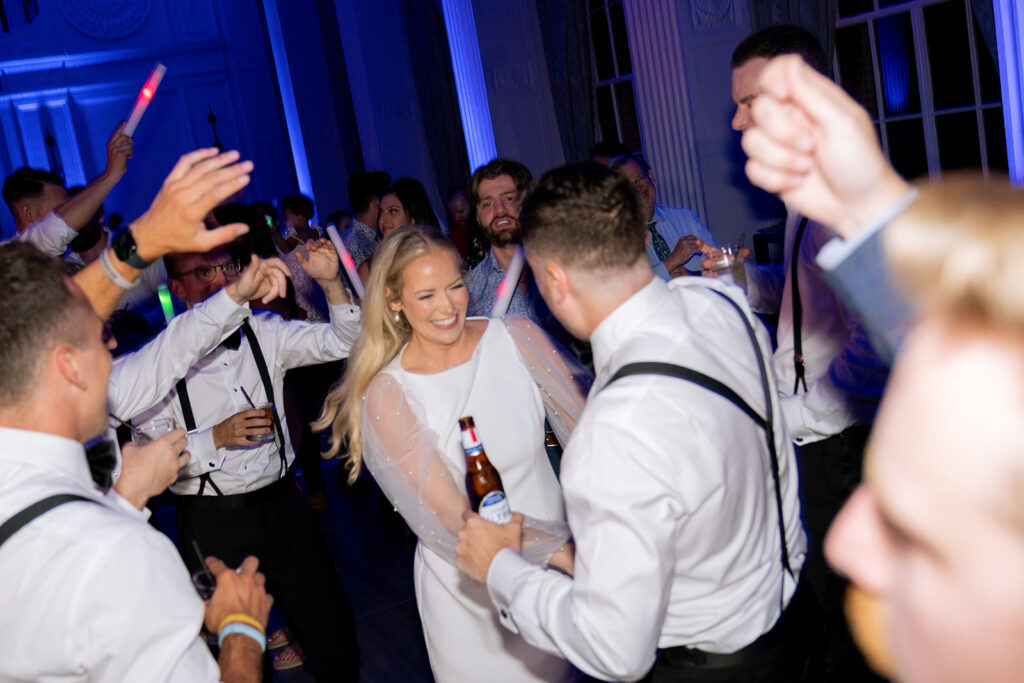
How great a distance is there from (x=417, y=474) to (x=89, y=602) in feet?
3.36

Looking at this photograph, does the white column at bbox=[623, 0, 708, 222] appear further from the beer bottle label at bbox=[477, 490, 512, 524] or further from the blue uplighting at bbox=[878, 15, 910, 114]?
the beer bottle label at bbox=[477, 490, 512, 524]

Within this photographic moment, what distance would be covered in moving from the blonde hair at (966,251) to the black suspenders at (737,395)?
805 millimetres

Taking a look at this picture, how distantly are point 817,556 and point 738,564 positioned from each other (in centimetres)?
102

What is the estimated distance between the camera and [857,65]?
4914 millimetres

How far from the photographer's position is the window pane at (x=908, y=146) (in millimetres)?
4723

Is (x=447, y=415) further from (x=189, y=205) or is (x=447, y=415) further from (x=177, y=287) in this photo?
(x=177, y=287)

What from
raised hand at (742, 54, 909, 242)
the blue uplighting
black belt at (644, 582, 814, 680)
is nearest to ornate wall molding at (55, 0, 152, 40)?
the blue uplighting

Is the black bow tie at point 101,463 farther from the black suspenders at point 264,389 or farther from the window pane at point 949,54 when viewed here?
the window pane at point 949,54

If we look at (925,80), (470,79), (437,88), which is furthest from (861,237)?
(437,88)

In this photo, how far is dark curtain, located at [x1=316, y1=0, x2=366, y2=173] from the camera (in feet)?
36.1

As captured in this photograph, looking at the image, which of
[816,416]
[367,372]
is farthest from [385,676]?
[816,416]

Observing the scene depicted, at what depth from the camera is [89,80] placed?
11773 mm

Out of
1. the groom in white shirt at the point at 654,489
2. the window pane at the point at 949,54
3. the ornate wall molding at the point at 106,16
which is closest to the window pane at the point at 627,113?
the window pane at the point at 949,54

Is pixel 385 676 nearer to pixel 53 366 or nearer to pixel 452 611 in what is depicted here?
pixel 452 611
